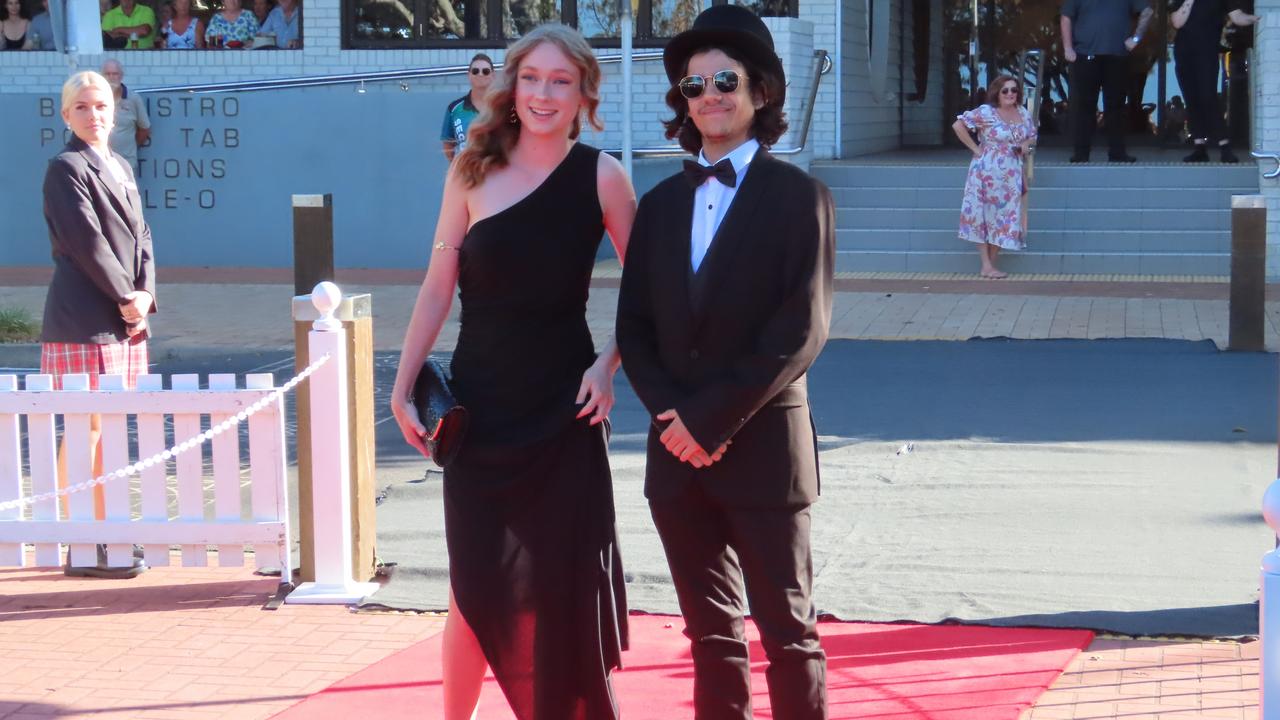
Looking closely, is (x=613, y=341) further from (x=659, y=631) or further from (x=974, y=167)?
(x=974, y=167)

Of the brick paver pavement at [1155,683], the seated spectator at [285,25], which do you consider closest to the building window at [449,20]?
the seated spectator at [285,25]

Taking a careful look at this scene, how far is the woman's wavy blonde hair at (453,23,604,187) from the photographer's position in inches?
150

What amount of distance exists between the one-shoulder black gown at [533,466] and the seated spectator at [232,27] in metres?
14.9

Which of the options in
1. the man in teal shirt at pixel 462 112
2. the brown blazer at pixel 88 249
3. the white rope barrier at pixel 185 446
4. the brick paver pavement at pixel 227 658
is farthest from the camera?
the man in teal shirt at pixel 462 112

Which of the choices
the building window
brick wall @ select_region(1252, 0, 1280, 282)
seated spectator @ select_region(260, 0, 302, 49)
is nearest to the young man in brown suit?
brick wall @ select_region(1252, 0, 1280, 282)

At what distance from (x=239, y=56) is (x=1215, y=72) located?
10439mm

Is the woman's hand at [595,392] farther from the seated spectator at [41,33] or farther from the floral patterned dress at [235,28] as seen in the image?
the seated spectator at [41,33]

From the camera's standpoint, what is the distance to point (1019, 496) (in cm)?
661

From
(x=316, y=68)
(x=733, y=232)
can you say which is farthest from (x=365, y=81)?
(x=733, y=232)

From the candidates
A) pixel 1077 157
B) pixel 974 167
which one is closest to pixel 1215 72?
pixel 1077 157

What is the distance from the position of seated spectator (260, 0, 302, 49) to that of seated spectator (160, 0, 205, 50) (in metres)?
0.80

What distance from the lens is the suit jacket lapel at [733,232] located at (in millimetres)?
3559

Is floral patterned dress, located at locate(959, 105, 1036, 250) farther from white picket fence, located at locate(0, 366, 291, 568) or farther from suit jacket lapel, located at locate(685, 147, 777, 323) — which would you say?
suit jacket lapel, located at locate(685, 147, 777, 323)

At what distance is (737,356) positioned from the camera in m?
3.57
